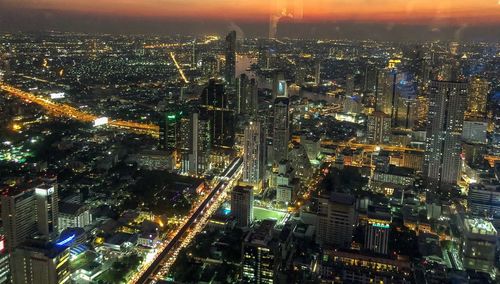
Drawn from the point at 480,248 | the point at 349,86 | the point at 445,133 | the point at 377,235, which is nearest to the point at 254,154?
the point at 377,235

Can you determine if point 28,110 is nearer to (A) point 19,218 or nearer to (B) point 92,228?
(B) point 92,228

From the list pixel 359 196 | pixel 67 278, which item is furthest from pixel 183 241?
pixel 359 196

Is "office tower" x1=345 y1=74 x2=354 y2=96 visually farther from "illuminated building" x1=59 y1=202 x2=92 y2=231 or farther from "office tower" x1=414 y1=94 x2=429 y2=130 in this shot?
"illuminated building" x1=59 y1=202 x2=92 y2=231

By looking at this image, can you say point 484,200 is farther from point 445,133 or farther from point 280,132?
point 280,132

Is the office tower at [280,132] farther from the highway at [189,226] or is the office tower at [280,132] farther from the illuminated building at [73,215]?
the illuminated building at [73,215]

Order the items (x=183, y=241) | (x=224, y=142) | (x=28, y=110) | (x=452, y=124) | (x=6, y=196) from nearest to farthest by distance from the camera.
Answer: (x=6, y=196), (x=183, y=241), (x=452, y=124), (x=28, y=110), (x=224, y=142)

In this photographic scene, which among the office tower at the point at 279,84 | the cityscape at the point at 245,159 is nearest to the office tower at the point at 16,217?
the cityscape at the point at 245,159
